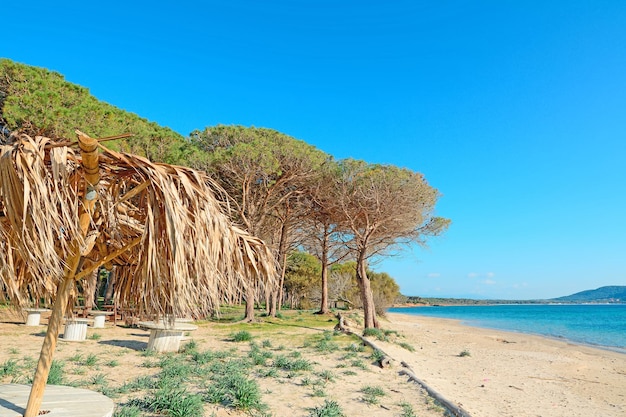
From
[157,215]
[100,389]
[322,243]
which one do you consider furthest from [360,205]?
[157,215]

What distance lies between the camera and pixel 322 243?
2195 centimetres

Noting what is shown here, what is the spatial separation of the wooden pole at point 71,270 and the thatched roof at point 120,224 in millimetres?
34

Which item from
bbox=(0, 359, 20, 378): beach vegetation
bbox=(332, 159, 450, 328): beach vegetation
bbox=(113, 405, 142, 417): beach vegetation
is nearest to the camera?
bbox=(113, 405, 142, 417): beach vegetation

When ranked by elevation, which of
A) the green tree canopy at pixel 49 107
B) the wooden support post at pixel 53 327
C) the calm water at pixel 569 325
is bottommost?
the calm water at pixel 569 325

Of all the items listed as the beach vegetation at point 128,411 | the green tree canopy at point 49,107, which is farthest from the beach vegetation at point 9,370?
the green tree canopy at point 49,107

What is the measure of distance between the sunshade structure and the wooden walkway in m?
0.16

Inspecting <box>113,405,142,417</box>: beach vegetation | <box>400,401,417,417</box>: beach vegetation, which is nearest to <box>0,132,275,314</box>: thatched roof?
<box>113,405,142,417</box>: beach vegetation

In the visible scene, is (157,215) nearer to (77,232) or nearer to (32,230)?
(77,232)

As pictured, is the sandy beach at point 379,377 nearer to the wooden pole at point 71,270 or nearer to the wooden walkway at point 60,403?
the wooden walkway at point 60,403

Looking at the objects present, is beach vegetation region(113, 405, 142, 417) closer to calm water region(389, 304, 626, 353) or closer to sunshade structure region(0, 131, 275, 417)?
sunshade structure region(0, 131, 275, 417)

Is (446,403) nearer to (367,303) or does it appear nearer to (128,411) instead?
(128,411)

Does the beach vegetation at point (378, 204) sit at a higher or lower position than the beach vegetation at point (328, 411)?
higher

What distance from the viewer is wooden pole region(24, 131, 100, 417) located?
262 cm

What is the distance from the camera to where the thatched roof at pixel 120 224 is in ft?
7.52
